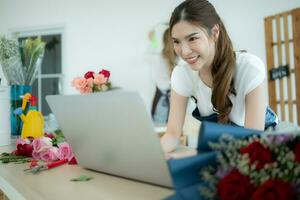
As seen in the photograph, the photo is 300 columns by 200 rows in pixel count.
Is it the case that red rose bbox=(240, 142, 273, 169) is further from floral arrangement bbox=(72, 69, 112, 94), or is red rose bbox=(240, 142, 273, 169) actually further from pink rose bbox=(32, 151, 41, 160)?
floral arrangement bbox=(72, 69, 112, 94)

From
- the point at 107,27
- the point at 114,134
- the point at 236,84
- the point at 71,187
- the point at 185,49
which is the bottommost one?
the point at 71,187

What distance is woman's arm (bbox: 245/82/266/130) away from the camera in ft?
3.94

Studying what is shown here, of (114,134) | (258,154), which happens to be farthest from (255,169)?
(114,134)

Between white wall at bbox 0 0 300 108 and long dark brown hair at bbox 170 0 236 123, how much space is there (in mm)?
3302

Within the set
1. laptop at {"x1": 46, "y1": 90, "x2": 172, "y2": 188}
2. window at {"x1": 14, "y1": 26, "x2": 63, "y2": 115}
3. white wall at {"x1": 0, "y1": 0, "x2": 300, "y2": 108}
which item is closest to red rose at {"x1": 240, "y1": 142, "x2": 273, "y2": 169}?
laptop at {"x1": 46, "y1": 90, "x2": 172, "y2": 188}

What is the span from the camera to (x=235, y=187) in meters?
0.44

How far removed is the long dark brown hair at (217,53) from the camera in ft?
4.09

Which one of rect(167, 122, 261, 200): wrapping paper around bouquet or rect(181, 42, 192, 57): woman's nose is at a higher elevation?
rect(181, 42, 192, 57): woman's nose

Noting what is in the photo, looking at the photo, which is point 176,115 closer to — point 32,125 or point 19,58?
point 32,125

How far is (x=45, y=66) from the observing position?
5301 mm

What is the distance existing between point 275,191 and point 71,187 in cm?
44

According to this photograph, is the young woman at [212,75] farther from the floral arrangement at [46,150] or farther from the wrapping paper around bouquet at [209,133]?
the wrapping paper around bouquet at [209,133]

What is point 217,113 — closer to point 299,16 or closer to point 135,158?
point 135,158

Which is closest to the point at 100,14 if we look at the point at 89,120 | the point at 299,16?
the point at 299,16
